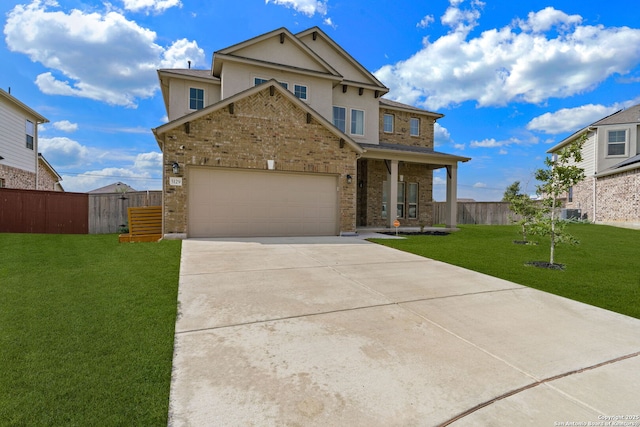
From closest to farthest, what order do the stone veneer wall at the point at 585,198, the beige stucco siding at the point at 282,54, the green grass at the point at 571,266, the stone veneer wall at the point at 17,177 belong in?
1. the green grass at the point at 571,266
2. the beige stucco siding at the point at 282,54
3. the stone veneer wall at the point at 17,177
4. the stone veneer wall at the point at 585,198

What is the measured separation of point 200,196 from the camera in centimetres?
1025

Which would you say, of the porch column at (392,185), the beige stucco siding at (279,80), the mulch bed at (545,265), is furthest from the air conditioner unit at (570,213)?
the mulch bed at (545,265)

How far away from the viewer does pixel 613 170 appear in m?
18.5

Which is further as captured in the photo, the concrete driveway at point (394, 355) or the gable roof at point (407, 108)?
the gable roof at point (407, 108)

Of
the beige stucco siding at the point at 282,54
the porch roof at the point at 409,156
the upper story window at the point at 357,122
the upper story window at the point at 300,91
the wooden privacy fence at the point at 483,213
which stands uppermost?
the beige stucco siding at the point at 282,54

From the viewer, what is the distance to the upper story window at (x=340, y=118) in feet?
50.0

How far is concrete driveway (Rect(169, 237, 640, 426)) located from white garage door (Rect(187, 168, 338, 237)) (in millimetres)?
5644

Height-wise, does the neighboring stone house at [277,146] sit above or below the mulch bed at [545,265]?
above

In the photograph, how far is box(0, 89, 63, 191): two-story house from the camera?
15.2m

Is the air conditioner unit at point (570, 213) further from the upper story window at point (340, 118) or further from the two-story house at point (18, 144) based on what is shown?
the two-story house at point (18, 144)

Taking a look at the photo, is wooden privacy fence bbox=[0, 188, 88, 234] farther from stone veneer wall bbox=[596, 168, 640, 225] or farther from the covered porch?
stone veneer wall bbox=[596, 168, 640, 225]

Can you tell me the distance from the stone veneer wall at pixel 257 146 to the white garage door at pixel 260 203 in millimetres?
312

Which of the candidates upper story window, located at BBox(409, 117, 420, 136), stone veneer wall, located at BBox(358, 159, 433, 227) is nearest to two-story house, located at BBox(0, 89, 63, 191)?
stone veneer wall, located at BBox(358, 159, 433, 227)

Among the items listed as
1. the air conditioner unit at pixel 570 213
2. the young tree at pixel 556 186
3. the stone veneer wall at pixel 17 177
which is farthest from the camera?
the air conditioner unit at pixel 570 213
